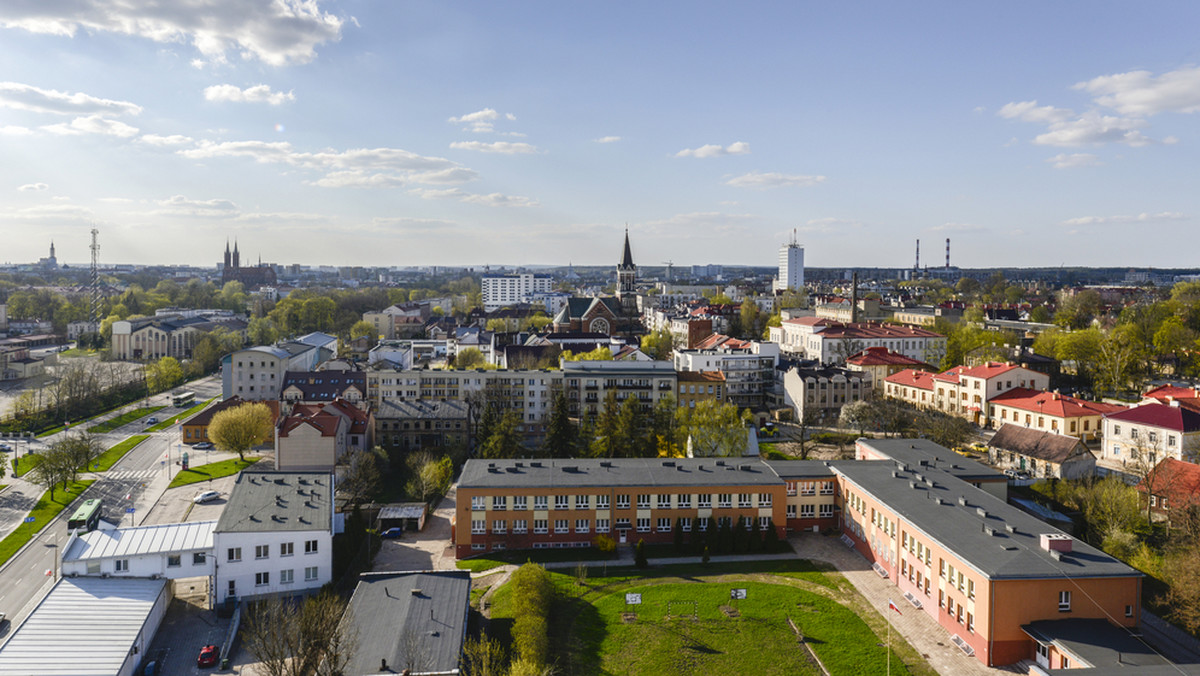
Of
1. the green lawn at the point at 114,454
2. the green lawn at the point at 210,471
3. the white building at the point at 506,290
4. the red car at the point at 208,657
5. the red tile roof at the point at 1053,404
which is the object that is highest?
the white building at the point at 506,290

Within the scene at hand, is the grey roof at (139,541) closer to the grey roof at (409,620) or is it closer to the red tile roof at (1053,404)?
the grey roof at (409,620)

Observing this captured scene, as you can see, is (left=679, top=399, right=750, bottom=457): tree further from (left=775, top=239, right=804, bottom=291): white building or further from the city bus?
(left=775, top=239, right=804, bottom=291): white building

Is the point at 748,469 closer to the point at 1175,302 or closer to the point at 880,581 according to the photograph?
the point at 880,581

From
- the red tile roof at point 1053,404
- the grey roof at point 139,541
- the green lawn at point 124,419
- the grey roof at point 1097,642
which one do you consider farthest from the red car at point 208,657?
the red tile roof at point 1053,404

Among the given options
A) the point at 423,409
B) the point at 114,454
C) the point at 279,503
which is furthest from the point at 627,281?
the point at 279,503

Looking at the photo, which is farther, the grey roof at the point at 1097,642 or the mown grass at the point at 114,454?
the mown grass at the point at 114,454

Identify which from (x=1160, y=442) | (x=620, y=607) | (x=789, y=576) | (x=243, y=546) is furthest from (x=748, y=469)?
(x=1160, y=442)
